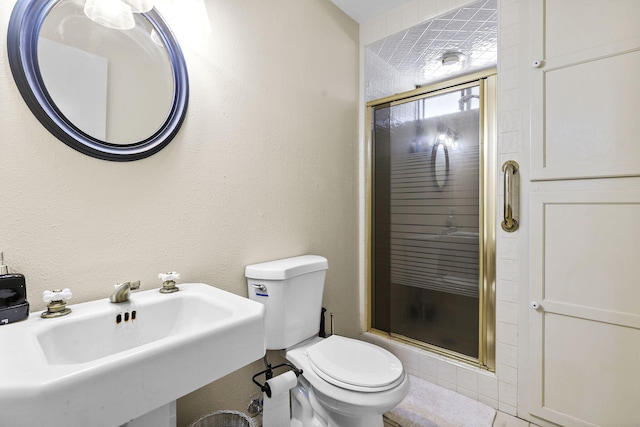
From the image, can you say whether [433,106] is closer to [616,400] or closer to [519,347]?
[519,347]

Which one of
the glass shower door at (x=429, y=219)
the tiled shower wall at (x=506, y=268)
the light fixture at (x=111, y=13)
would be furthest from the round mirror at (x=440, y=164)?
the light fixture at (x=111, y=13)

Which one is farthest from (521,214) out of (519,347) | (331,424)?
(331,424)

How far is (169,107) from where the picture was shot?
117 cm

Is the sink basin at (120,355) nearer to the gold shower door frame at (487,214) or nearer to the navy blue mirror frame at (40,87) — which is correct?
the navy blue mirror frame at (40,87)

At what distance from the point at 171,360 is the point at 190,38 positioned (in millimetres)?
1191

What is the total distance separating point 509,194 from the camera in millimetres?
1574

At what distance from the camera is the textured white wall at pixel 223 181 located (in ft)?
2.96

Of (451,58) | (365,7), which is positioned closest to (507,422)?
(451,58)

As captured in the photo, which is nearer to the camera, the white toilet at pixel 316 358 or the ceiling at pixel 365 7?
the white toilet at pixel 316 358

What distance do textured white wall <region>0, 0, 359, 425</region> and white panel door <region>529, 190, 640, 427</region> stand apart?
42.3 inches

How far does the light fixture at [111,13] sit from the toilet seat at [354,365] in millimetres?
1436

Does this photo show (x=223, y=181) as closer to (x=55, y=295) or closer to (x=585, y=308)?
(x=55, y=295)

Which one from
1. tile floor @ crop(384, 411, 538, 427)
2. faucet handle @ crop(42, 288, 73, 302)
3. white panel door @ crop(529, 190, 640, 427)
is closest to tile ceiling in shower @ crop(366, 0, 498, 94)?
white panel door @ crop(529, 190, 640, 427)

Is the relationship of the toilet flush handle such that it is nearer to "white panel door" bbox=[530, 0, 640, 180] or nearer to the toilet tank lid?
the toilet tank lid
